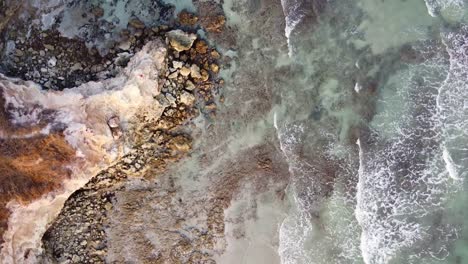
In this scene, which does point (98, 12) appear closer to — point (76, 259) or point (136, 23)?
point (136, 23)

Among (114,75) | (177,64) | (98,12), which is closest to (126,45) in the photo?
(114,75)

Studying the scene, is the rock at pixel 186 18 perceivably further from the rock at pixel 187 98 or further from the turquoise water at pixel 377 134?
the turquoise water at pixel 377 134

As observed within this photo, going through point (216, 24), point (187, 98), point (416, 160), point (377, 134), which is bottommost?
point (187, 98)

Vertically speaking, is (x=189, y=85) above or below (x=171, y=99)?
above

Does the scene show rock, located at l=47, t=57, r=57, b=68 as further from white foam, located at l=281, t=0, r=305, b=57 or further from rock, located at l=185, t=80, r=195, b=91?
white foam, located at l=281, t=0, r=305, b=57

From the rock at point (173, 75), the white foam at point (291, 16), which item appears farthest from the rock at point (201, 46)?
the white foam at point (291, 16)

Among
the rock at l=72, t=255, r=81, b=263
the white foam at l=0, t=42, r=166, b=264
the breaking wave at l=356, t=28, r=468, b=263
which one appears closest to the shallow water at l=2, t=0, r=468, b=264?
the breaking wave at l=356, t=28, r=468, b=263

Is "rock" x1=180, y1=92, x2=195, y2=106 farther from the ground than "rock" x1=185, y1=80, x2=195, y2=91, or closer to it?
closer to it
